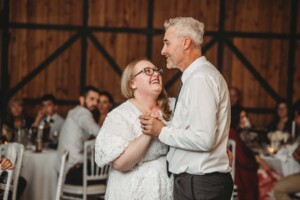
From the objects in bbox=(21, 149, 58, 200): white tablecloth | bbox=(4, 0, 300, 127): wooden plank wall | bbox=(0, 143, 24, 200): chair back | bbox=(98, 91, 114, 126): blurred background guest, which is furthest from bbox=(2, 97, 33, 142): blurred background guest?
bbox=(0, 143, 24, 200): chair back

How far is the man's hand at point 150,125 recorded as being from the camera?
2.87 meters

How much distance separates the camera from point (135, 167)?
3076 mm

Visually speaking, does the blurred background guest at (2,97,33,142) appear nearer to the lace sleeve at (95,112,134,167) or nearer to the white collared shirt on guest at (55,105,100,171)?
the white collared shirt on guest at (55,105,100,171)

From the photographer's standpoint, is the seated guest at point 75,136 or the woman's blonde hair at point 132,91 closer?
the woman's blonde hair at point 132,91

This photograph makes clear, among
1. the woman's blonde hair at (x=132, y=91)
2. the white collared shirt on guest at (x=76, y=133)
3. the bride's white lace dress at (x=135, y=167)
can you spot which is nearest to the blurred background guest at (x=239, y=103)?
the white collared shirt on guest at (x=76, y=133)

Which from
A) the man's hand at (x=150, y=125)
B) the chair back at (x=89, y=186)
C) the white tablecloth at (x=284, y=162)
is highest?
the man's hand at (x=150, y=125)

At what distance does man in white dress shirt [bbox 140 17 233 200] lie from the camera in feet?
9.04

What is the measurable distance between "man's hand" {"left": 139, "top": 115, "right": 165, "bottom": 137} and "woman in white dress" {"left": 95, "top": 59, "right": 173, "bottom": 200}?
9 centimetres

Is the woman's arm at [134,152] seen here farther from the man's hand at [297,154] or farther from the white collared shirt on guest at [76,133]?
the man's hand at [297,154]

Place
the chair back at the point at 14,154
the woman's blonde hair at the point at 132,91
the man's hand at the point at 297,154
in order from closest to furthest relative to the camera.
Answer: the woman's blonde hair at the point at 132,91, the chair back at the point at 14,154, the man's hand at the point at 297,154

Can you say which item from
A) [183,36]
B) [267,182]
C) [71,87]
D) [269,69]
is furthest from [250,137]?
[183,36]

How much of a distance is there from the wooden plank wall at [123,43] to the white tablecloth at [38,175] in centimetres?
369

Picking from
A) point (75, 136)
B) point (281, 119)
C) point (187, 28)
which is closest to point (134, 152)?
point (187, 28)

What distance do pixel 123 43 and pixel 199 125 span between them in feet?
22.6
